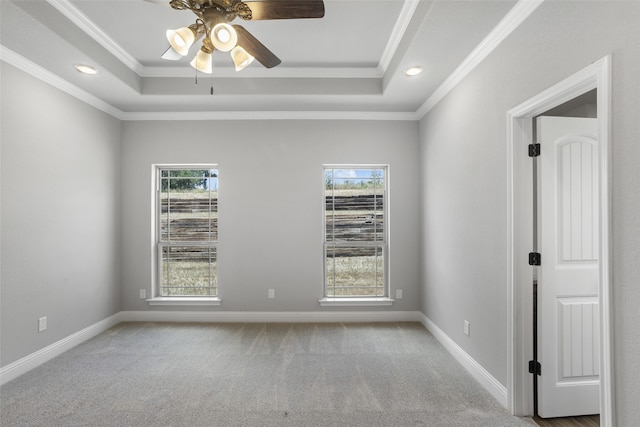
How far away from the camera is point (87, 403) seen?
222 cm

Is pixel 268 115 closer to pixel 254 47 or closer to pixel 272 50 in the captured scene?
pixel 272 50

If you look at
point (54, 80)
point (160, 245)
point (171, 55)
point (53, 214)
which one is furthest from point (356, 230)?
point (54, 80)

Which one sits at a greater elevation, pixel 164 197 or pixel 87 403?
pixel 164 197

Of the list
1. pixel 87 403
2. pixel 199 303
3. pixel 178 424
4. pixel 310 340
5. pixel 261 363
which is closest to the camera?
pixel 178 424

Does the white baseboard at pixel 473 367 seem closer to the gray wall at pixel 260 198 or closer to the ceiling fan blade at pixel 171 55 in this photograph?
the gray wall at pixel 260 198

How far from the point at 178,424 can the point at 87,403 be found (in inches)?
31.4

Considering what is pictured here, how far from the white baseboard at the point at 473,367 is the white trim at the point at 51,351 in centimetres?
380

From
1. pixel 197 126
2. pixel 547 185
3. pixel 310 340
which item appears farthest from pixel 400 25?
pixel 310 340

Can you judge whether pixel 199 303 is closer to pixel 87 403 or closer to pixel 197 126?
pixel 87 403

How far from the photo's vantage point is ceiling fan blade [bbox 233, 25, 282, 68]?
5.94 feet

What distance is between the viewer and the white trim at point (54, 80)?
2.45m

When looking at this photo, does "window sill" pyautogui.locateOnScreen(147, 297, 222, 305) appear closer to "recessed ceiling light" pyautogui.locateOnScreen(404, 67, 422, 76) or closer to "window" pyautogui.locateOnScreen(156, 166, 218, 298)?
"window" pyautogui.locateOnScreen(156, 166, 218, 298)

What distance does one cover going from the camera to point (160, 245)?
3.99m

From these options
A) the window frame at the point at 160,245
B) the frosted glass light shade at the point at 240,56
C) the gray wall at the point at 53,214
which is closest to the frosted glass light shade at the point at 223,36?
the frosted glass light shade at the point at 240,56
